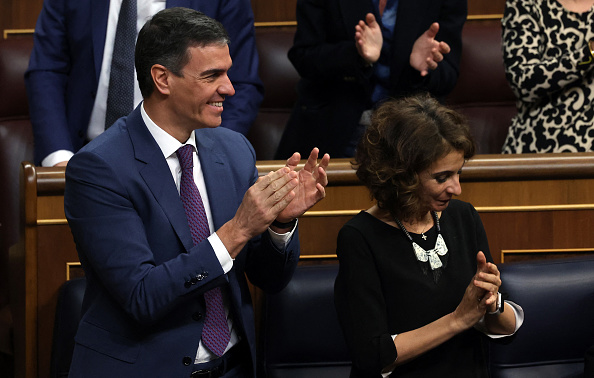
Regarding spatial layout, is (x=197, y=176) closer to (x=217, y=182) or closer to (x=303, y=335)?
(x=217, y=182)

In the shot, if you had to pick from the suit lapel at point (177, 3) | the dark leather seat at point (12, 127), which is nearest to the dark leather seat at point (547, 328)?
the suit lapel at point (177, 3)

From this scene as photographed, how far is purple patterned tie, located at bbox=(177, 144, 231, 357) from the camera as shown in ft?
3.78

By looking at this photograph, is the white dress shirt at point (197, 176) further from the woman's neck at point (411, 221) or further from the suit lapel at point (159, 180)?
the woman's neck at point (411, 221)

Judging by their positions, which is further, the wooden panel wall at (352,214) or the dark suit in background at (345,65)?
the dark suit in background at (345,65)

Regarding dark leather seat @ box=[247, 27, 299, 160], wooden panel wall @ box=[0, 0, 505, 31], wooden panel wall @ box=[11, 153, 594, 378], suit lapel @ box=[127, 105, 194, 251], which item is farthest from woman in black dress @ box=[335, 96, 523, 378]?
wooden panel wall @ box=[0, 0, 505, 31]

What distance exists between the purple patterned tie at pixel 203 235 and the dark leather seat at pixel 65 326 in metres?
0.37

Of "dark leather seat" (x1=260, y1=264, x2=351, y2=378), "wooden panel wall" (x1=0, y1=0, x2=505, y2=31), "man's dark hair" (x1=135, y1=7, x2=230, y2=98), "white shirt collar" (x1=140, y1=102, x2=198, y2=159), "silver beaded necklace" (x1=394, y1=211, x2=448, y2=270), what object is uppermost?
"man's dark hair" (x1=135, y1=7, x2=230, y2=98)

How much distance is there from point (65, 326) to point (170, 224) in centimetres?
43

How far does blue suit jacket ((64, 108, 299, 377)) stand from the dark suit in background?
2.35ft

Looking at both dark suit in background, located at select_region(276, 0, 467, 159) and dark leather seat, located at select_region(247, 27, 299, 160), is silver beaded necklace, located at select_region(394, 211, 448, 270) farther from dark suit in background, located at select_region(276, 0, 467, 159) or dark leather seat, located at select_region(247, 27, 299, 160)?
dark leather seat, located at select_region(247, 27, 299, 160)

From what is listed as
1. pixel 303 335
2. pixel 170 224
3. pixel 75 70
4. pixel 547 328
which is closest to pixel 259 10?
pixel 75 70

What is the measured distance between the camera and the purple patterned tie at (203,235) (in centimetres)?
115

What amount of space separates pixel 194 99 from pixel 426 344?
17.7 inches

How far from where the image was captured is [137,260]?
108cm
